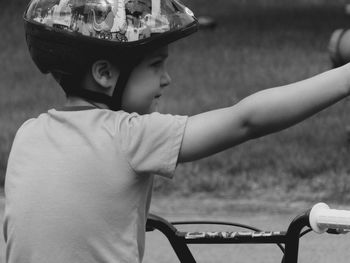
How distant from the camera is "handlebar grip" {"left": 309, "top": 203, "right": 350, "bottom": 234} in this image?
7.51 feet

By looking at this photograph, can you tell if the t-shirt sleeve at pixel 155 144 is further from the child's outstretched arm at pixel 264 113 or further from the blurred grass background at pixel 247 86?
the blurred grass background at pixel 247 86

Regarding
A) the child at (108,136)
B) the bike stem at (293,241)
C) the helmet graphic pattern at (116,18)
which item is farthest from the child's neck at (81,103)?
the bike stem at (293,241)

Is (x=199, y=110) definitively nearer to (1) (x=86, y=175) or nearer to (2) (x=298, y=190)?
(2) (x=298, y=190)

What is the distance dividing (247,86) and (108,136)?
22.1 feet

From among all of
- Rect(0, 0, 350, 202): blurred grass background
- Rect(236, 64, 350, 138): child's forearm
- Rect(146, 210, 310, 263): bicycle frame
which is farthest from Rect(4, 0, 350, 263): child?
Rect(0, 0, 350, 202): blurred grass background

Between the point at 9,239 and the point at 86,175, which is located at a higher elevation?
the point at 86,175

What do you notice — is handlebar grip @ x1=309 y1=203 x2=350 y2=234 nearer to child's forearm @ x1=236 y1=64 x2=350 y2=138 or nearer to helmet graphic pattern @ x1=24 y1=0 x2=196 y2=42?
child's forearm @ x1=236 y1=64 x2=350 y2=138

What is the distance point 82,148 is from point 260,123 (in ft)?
1.62

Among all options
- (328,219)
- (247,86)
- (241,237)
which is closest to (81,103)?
(241,237)

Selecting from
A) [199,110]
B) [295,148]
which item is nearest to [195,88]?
[199,110]

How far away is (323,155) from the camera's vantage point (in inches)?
263

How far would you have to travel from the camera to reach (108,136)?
2.57 metres

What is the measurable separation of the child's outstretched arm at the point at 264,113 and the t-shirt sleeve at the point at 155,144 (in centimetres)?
3

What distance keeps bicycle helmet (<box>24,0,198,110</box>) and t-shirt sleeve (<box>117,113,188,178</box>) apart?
0.21 metres
